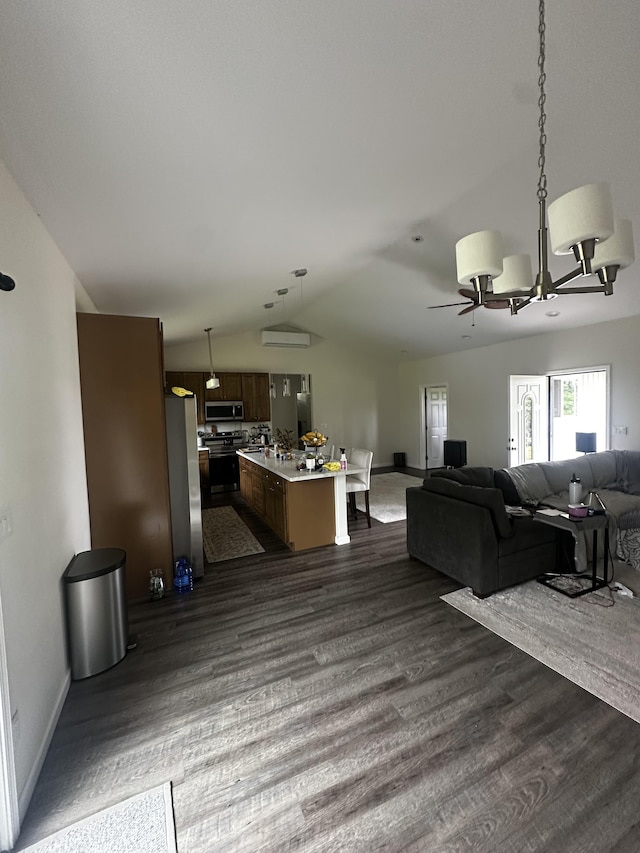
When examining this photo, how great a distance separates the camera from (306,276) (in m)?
4.43

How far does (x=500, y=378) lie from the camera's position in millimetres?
6859

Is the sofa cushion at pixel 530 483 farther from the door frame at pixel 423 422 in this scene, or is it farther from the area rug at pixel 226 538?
the door frame at pixel 423 422

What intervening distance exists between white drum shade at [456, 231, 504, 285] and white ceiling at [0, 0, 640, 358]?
68cm

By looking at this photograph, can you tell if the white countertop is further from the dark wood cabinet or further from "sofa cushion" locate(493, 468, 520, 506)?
the dark wood cabinet

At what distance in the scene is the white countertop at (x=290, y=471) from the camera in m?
3.96

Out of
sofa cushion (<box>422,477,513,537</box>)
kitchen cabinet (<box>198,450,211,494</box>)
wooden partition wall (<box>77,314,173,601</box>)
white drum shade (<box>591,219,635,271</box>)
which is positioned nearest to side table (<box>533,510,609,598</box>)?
sofa cushion (<box>422,477,513,537</box>)

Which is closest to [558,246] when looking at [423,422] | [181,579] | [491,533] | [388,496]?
[491,533]

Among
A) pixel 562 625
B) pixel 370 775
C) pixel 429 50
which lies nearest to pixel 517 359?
pixel 562 625

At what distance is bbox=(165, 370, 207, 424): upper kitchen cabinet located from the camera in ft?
23.0

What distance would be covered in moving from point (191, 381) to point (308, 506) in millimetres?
4329

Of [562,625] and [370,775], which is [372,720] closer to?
[370,775]

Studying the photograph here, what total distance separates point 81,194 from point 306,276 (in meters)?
2.93

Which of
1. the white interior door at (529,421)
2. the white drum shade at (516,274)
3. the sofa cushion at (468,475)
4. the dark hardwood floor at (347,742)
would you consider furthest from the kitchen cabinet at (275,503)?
the white interior door at (529,421)

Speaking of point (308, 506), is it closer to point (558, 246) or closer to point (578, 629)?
point (578, 629)
